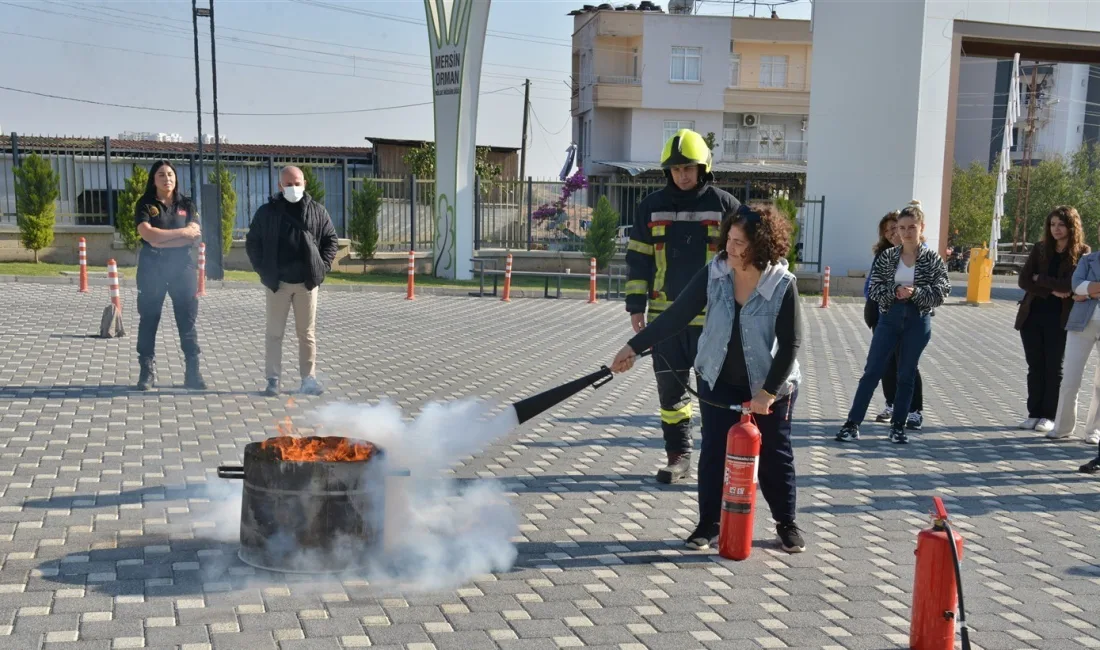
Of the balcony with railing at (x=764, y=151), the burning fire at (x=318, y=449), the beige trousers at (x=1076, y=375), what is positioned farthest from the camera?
the balcony with railing at (x=764, y=151)

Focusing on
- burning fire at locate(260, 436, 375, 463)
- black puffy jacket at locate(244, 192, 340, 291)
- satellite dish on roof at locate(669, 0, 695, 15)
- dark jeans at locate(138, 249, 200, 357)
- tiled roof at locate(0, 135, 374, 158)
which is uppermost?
satellite dish on roof at locate(669, 0, 695, 15)

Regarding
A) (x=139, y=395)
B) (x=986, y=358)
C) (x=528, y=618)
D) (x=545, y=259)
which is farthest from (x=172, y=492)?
(x=545, y=259)

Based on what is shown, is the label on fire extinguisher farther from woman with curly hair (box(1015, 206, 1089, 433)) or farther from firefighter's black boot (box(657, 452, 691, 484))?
woman with curly hair (box(1015, 206, 1089, 433))

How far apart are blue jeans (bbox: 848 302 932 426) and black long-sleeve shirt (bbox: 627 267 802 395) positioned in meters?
3.69

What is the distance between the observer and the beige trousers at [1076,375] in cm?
907

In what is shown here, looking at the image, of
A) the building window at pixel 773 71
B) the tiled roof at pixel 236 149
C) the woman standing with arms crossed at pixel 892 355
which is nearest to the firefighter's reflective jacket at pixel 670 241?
the woman standing with arms crossed at pixel 892 355

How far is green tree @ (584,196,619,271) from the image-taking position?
29.0 metres

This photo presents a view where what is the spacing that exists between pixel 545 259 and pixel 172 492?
24.5m

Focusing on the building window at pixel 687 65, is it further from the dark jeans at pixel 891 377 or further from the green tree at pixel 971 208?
the dark jeans at pixel 891 377

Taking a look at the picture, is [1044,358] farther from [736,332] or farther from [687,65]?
[687,65]

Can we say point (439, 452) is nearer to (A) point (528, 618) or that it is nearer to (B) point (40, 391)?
(A) point (528, 618)

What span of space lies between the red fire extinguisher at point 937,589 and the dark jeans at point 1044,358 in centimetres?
602

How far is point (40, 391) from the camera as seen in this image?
9648 millimetres

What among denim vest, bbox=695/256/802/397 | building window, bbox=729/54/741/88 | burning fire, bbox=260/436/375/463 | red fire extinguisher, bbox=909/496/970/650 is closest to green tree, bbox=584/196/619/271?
denim vest, bbox=695/256/802/397
